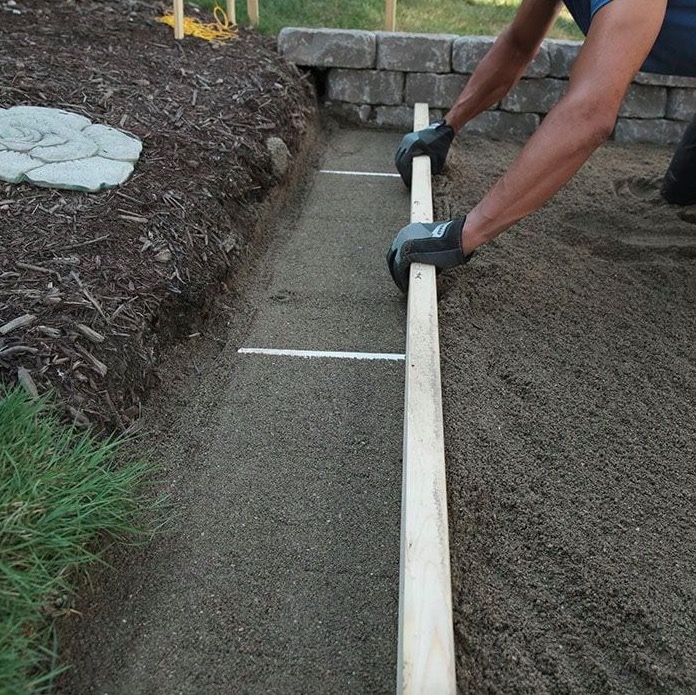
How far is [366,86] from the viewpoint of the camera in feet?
15.8

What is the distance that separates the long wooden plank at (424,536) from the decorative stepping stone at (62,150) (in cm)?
129

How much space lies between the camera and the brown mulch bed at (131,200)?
2002mm

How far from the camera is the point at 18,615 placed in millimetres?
1321

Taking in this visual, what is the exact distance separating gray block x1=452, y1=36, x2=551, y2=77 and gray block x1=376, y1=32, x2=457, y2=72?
0.05 meters

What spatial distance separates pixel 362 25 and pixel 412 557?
4.59 meters

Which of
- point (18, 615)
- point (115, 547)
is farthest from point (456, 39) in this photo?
point (18, 615)

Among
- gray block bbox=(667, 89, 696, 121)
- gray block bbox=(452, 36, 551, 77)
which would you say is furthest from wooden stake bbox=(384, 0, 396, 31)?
gray block bbox=(667, 89, 696, 121)

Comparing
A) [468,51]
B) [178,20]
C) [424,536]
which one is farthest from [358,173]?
[424,536]

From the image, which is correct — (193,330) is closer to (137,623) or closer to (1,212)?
(1,212)

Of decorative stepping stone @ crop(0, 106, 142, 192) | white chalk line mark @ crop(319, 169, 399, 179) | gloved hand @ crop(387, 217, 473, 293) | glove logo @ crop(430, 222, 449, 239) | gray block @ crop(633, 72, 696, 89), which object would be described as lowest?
white chalk line mark @ crop(319, 169, 399, 179)

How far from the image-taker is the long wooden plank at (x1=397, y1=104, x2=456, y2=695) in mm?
1229

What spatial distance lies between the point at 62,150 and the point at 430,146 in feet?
5.65

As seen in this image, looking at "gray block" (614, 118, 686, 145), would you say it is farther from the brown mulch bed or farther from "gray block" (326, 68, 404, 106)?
the brown mulch bed

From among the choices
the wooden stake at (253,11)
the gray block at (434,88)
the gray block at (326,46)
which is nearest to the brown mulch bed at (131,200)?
the gray block at (326,46)
